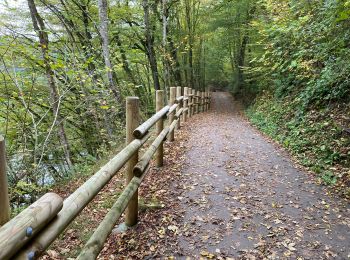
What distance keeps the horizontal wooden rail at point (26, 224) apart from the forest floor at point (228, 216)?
5.87 ft

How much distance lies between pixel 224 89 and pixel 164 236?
35.4m

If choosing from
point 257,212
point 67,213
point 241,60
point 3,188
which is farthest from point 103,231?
point 241,60

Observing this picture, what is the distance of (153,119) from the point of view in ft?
13.8

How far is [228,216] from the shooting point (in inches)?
148

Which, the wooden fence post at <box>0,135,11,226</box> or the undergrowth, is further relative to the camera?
the undergrowth

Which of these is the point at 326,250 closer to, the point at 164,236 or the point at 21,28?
the point at 164,236

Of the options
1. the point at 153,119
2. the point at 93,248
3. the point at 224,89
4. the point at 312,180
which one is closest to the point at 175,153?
the point at 153,119

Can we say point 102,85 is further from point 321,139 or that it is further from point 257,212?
point 321,139

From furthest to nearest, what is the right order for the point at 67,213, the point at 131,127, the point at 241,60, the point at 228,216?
the point at 241,60, the point at 228,216, the point at 131,127, the point at 67,213

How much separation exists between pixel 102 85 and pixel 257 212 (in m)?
5.32

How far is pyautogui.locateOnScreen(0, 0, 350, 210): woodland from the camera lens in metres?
5.67

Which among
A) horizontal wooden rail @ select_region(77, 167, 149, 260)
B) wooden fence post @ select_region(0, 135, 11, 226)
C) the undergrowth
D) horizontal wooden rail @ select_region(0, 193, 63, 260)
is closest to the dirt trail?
the undergrowth

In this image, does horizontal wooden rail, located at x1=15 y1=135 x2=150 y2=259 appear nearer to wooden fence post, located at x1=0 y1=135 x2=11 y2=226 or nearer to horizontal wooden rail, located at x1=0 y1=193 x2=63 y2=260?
horizontal wooden rail, located at x1=0 y1=193 x2=63 y2=260

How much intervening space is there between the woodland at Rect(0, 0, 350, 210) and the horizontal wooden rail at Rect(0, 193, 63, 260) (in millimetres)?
3501
